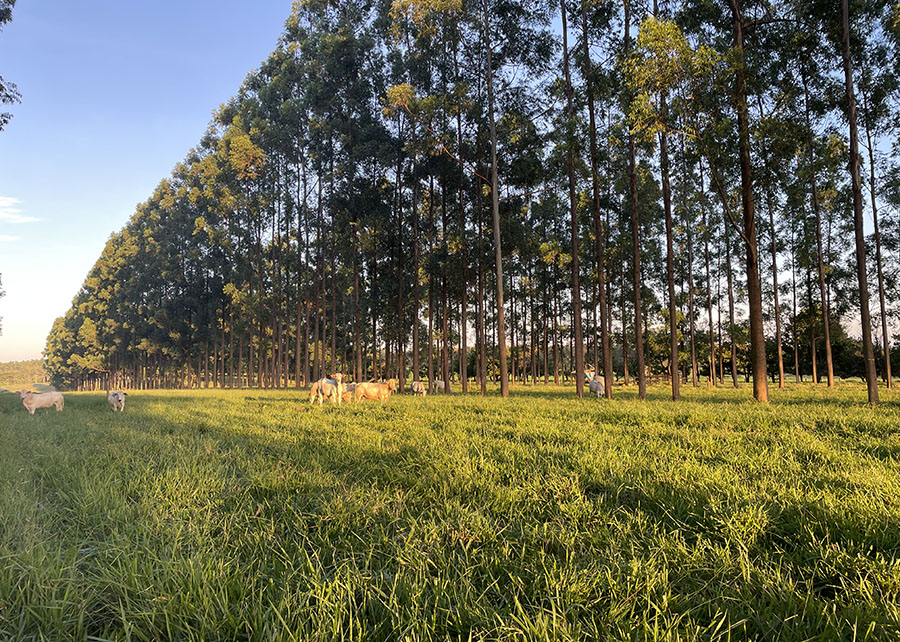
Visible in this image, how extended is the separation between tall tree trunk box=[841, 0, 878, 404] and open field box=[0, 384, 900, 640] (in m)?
8.02

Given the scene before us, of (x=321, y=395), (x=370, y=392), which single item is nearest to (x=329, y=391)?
(x=321, y=395)

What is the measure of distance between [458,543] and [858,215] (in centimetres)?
1438

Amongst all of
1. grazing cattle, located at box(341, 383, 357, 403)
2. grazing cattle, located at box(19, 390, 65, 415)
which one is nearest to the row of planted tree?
grazing cattle, located at box(341, 383, 357, 403)

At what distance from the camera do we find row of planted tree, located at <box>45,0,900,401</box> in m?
12.9

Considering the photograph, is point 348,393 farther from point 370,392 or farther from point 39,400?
point 39,400

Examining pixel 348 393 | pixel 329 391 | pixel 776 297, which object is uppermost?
pixel 776 297

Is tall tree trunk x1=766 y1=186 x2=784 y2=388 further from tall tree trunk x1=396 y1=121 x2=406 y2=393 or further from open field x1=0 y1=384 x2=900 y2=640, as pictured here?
open field x1=0 y1=384 x2=900 y2=640

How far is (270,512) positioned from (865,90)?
21.8 m

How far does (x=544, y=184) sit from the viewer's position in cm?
2203

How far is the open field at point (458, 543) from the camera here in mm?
1931

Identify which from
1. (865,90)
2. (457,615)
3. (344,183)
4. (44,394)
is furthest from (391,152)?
(457,615)

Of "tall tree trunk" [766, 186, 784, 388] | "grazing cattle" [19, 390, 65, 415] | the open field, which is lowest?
"grazing cattle" [19, 390, 65, 415]

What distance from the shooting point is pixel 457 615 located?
1949 mm

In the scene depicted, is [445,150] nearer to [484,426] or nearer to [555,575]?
[484,426]
